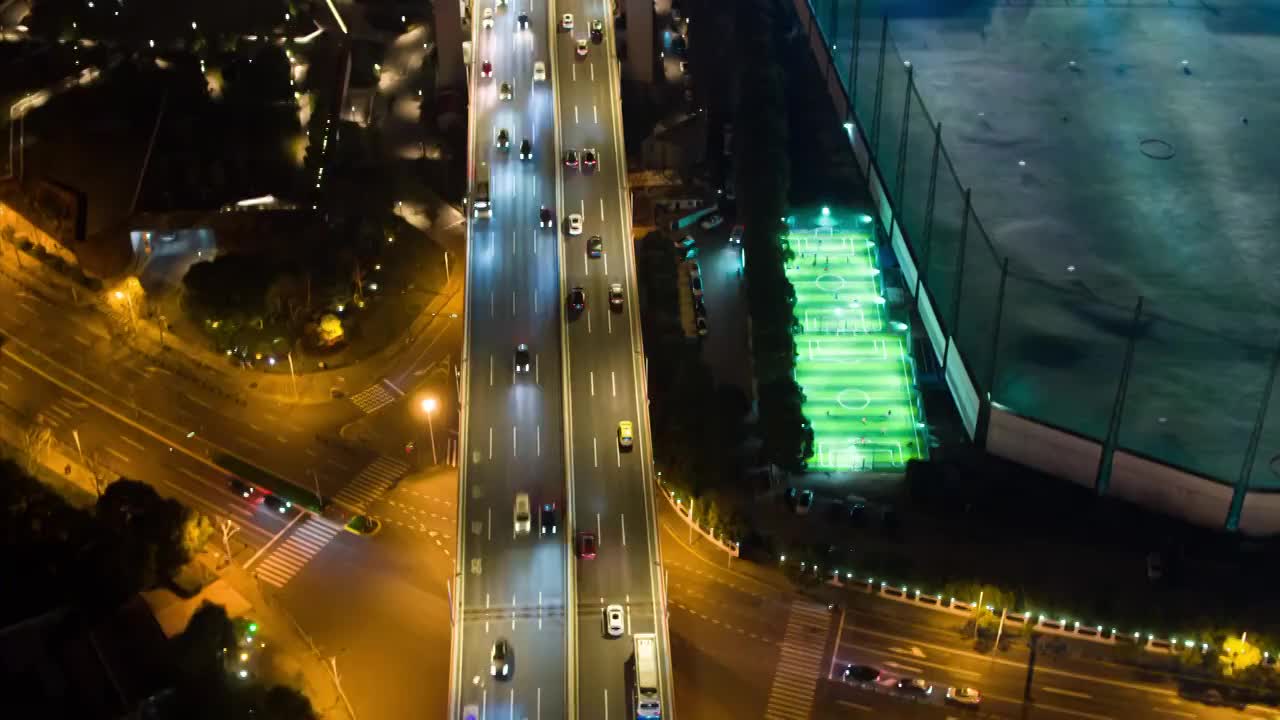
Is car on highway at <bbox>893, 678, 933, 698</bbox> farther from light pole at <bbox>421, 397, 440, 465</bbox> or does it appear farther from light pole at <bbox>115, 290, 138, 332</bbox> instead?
light pole at <bbox>115, 290, 138, 332</bbox>

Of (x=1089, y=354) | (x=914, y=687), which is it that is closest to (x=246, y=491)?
(x=914, y=687)

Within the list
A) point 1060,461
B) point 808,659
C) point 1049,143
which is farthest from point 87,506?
point 1049,143

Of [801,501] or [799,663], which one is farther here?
[801,501]

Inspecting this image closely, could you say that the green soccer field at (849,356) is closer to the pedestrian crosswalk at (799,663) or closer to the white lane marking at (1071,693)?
the pedestrian crosswalk at (799,663)

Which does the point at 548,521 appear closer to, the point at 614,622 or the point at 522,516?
the point at 522,516

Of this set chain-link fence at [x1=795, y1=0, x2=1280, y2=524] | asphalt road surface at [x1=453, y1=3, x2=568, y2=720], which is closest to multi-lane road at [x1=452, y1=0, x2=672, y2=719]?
asphalt road surface at [x1=453, y1=3, x2=568, y2=720]

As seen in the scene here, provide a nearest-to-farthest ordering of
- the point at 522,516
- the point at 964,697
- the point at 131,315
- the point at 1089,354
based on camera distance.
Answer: the point at 964,697
the point at 522,516
the point at 1089,354
the point at 131,315

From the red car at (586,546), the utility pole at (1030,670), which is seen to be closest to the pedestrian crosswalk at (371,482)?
the red car at (586,546)
